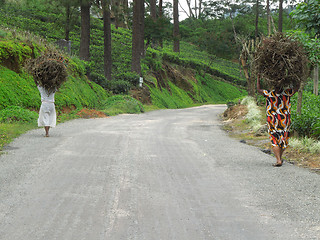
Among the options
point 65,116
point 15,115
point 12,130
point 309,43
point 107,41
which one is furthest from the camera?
point 107,41

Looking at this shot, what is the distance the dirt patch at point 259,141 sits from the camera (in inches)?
363

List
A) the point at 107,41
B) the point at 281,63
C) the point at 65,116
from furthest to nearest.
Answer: the point at 107,41 < the point at 65,116 < the point at 281,63

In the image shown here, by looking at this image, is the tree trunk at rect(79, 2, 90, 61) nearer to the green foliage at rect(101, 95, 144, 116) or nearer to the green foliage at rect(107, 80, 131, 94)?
the green foliage at rect(107, 80, 131, 94)

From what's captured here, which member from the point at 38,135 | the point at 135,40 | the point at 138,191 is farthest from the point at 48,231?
the point at 135,40

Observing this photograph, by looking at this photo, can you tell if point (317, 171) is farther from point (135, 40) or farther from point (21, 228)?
point (135, 40)

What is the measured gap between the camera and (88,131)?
12969mm

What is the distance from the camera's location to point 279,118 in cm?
830

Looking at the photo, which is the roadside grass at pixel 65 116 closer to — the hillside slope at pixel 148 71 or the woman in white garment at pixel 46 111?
the woman in white garment at pixel 46 111

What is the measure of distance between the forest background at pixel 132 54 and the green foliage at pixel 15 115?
0.06 m

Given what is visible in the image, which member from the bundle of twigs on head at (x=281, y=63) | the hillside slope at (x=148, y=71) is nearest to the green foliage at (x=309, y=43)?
the bundle of twigs on head at (x=281, y=63)

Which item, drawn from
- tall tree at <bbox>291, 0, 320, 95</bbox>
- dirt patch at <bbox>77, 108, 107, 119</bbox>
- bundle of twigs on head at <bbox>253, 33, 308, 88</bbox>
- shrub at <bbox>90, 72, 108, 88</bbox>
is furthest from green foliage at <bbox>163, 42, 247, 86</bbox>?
bundle of twigs on head at <bbox>253, 33, 308, 88</bbox>

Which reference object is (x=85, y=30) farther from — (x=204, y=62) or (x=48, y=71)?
(x=204, y=62)

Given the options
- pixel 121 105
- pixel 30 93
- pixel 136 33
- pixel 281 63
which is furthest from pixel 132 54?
pixel 281 63

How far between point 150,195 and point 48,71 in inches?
289
